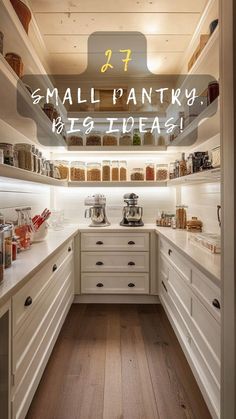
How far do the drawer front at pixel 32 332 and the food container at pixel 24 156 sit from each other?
31.3 inches

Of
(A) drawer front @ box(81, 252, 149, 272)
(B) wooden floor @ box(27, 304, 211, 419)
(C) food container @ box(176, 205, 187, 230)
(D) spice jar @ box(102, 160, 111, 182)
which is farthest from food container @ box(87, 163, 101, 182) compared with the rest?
(B) wooden floor @ box(27, 304, 211, 419)

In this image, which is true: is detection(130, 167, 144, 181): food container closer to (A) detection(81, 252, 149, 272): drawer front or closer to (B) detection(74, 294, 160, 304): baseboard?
(A) detection(81, 252, 149, 272): drawer front

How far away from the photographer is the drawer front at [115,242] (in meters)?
2.56

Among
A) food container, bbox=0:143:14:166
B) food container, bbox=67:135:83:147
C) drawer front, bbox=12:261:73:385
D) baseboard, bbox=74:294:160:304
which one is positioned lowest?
baseboard, bbox=74:294:160:304

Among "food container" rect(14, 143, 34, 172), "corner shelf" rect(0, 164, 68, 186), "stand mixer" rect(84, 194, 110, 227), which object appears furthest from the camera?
"stand mixer" rect(84, 194, 110, 227)

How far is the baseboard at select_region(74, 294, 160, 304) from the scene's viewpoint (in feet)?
8.59

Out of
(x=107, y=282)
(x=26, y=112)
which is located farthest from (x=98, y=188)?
(x=26, y=112)

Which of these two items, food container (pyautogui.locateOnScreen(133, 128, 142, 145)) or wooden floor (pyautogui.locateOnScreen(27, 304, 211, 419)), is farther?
food container (pyautogui.locateOnScreen(133, 128, 142, 145))

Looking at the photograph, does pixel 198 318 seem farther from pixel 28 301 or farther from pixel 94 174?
pixel 94 174

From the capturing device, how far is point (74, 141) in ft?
9.15

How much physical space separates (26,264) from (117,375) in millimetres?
963

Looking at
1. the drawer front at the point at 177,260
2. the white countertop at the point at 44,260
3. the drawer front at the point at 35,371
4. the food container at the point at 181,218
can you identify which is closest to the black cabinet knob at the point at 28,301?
the white countertop at the point at 44,260

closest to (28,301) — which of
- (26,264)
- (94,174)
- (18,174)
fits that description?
(26,264)

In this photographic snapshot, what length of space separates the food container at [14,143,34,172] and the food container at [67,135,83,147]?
3.96ft
